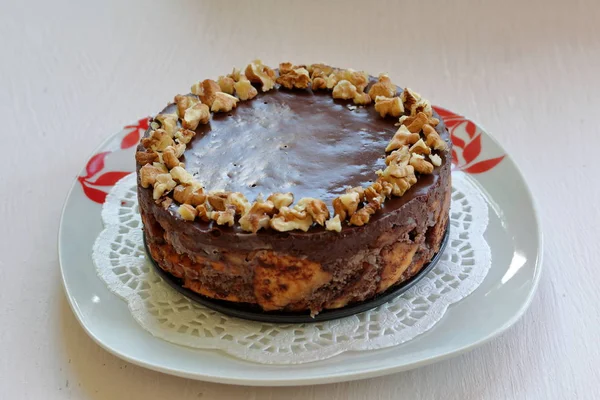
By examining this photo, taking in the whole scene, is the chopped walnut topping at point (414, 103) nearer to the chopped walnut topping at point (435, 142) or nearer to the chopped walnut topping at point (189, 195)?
the chopped walnut topping at point (435, 142)

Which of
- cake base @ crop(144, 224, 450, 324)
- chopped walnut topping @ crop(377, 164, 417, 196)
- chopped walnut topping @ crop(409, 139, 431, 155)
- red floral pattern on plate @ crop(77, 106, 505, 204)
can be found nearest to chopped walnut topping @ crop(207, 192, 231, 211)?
cake base @ crop(144, 224, 450, 324)

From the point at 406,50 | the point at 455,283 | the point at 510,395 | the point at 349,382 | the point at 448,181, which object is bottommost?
the point at 349,382

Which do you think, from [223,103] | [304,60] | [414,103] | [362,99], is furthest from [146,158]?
[304,60]

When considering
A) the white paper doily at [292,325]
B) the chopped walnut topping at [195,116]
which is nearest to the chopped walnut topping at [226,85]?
the chopped walnut topping at [195,116]

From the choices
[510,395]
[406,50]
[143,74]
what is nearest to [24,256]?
[143,74]

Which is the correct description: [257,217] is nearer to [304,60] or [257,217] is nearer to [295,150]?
[295,150]

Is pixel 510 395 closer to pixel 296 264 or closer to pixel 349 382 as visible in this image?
pixel 349 382
